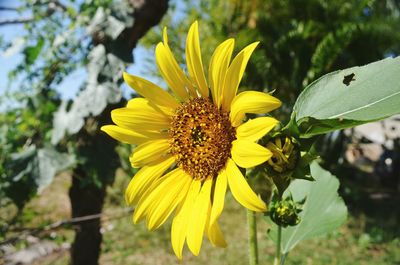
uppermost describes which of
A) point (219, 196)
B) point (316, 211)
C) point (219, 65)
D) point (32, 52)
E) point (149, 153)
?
point (32, 52)

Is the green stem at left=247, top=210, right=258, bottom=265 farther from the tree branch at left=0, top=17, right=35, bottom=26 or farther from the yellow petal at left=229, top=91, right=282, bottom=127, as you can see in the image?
the tree branch at left=0, top=17, right=35, bottom=26

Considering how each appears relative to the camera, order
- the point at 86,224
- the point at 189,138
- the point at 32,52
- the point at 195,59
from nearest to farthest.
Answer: the point at 195,59, the point at 189,138, the point at 32,52, the point at 86,224

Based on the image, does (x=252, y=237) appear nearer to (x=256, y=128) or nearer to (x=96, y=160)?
(x=256, y=128)

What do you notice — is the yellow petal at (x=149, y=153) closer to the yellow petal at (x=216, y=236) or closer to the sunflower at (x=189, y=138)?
the sunflower at (x=189, y=138)

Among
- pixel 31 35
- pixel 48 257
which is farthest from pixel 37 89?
pixel 48 257

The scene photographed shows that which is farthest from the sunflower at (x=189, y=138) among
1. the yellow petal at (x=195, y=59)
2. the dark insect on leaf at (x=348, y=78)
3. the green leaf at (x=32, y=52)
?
the green leaf at (x=32, y=52)

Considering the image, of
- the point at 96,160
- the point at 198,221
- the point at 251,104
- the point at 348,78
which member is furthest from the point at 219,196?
the point at 96,160

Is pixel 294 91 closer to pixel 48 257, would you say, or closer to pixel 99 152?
pixel 48 257
